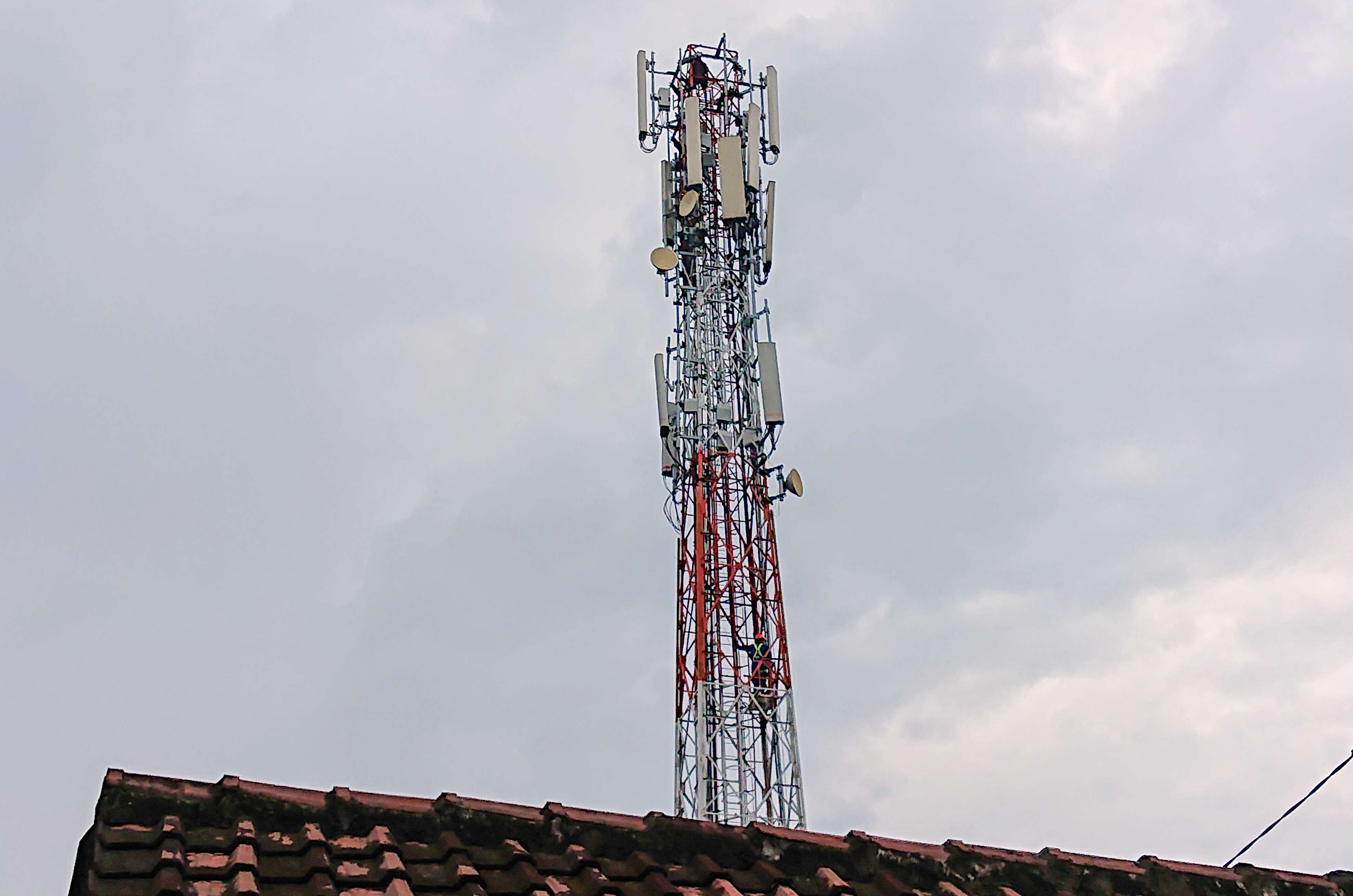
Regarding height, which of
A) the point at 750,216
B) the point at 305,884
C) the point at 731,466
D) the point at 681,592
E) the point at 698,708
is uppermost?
the point at 750,216

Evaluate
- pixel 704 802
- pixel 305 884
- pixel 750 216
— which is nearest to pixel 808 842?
pixel 305 884

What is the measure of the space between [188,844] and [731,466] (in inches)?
685

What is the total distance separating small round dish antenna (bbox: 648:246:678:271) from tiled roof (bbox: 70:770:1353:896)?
58.6 feet

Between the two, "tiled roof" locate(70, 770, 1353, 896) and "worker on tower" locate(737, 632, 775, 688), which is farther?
"worker on tower" locate(737, 632, 775, 688)

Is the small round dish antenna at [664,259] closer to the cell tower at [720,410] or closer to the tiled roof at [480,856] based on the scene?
the cell tower at [720,410]

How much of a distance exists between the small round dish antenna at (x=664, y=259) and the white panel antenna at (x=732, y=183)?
3.47 feet

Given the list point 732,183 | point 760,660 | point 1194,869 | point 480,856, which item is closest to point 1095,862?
point 1194,869

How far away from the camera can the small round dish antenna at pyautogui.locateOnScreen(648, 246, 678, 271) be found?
76.0 feet

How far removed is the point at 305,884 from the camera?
458 cm

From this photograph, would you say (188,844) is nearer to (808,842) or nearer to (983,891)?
(808,842)

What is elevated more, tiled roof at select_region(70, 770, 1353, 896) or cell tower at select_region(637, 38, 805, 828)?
cell tower at select_region(637, 38, 805, 828)

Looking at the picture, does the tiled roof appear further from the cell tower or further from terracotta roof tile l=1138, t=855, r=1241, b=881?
the cell tower

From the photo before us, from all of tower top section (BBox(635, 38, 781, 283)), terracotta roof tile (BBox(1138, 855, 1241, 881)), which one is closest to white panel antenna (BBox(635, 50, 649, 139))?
tower top section (BBox(635, 38, 781, 283))

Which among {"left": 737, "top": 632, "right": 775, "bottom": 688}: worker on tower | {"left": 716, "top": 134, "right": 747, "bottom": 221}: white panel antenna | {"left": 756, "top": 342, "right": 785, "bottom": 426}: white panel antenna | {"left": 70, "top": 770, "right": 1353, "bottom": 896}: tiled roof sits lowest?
{"left": 70, "top": 770, "right": 1353, "bottom": 896}: tiled roof
